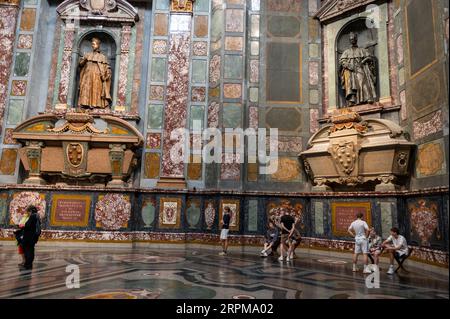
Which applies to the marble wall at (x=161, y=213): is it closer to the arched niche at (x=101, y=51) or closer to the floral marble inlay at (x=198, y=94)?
the floral marble inlay at (x=198, y=94)

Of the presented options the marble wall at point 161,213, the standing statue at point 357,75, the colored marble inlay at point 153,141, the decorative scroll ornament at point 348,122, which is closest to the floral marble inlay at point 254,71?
the standing statue at point 357,75

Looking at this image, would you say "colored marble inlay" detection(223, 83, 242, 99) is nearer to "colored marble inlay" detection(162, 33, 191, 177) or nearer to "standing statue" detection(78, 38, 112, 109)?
"colored marble inlay" detection(162, 33, 191, 177)

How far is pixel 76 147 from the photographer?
10391 millimetres

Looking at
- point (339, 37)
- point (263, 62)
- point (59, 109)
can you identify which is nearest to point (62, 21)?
point (59, 109)

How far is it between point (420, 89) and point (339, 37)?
4025 millimetres

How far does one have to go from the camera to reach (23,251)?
20.6ft

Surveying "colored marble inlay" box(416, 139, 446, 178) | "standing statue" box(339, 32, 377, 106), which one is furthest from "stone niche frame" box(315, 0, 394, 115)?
"colored marble inlay" box(416, 139, 446, 178)

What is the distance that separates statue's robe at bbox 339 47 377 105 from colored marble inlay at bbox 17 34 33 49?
417 inches

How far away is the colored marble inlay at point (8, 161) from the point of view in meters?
10.7

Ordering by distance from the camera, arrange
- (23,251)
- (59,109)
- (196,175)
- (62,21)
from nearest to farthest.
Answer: (23,251), (196,175), (59,109), (62,21)

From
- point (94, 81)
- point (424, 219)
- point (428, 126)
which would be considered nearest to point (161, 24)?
point (94, 81)

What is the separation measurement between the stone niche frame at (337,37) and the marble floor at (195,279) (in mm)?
5220
